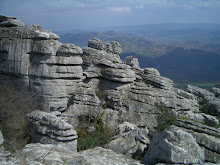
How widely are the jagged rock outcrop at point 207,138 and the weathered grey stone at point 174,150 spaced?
1481mm

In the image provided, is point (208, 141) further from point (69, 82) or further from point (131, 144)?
point (69, 82)

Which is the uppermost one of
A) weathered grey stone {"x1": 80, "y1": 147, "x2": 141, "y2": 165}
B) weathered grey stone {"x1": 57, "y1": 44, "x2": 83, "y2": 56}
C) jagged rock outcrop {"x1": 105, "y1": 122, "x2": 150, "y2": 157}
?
weathered grey stone {"x1": 57, "y1": 44, "x2": 83, "y2": 56}

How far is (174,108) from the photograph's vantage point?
Result: 2364 cm

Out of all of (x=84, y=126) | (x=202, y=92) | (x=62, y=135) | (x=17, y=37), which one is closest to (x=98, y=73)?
(x=84, y=126)

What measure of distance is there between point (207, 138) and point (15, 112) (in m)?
16.2

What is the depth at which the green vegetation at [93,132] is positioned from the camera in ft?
58.4

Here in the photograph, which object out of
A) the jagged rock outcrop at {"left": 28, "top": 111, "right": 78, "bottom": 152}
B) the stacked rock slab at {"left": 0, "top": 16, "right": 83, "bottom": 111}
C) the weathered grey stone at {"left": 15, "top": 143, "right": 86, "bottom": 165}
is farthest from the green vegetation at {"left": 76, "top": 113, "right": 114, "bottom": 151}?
the weathered grey stone at {"left": 15, "top": 143, "right": 86, "bottom": 165}

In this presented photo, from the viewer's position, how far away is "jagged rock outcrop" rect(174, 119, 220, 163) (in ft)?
41.9

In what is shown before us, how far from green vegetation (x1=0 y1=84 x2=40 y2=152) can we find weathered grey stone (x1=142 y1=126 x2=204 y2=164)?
33.0ft

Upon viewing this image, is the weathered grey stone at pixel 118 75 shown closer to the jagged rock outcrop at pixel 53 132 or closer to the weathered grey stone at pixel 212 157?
the jagged rock outcrop at pixel 53 132

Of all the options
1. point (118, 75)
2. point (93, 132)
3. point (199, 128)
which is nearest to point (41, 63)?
point (118, 75)

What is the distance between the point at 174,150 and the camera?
1140 centimetres

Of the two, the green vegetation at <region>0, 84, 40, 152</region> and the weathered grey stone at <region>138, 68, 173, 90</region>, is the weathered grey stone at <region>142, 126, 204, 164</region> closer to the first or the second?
the green vegetation at <region>0, 84, 40, 152</region>

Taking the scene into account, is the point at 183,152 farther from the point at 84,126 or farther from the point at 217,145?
the point at 84,126
